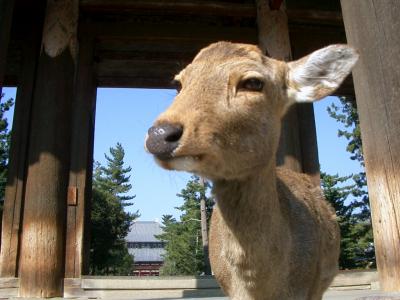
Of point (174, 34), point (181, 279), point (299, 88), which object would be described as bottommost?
→ point (181, 279)

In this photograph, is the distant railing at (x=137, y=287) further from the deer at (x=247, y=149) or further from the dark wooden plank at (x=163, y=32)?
the dark wooden plank at (x=163, y=32)

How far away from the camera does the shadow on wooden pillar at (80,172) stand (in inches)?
278

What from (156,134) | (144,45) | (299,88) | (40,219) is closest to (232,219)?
(156,134)

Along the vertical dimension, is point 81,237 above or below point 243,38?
below

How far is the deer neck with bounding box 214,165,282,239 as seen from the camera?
2723 mm

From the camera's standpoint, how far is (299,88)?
322 cm

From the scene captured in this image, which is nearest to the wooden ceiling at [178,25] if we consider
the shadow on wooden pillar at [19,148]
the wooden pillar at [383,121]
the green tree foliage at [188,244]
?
the shadow on wooden pillar at [19,148]

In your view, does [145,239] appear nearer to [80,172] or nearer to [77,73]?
[77,73]

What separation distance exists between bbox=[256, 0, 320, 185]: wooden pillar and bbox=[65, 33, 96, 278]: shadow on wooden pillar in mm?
2914

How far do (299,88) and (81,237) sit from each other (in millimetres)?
4858

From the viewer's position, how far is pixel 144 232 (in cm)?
9662

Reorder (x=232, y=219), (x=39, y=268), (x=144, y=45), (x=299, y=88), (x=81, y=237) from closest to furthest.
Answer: (x=232, y=219), (x=299, y=88), (x=39, y=268), (x=81, y=237), (x=144, y=45)

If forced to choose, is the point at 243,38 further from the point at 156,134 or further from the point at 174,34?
the point at 156,134

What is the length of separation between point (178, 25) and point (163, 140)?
267 inches
